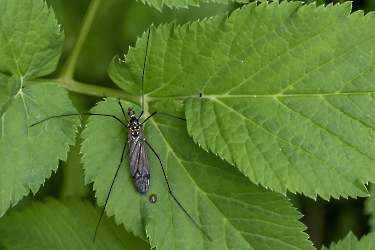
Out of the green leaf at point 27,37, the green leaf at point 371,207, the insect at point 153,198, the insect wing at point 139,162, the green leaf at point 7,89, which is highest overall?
the green leaf at point 27,37

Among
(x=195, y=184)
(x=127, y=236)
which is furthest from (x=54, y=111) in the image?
(x=127, y=236)

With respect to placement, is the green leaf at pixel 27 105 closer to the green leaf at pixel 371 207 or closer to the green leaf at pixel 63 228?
the green leaf at pixel 63 228

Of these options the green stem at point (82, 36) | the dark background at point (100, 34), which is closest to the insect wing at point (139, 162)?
the green stem at point (82, 36)

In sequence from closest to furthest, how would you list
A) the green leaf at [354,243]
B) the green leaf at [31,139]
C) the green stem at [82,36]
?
the green leaf at [31,139] → the green stem at [82,36] → the green leaf at [354,243]

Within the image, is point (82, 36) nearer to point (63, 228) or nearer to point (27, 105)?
point (27, 105)

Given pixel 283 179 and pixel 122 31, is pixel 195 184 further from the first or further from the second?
pixel 122 31

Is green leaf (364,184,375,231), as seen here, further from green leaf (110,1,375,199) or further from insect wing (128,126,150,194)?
insect wing (128,126,150,194)

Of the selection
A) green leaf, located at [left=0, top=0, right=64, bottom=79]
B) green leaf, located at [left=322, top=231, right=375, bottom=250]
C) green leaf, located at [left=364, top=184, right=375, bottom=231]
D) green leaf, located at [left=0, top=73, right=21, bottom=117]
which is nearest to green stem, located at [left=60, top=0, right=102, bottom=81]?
green leaf, located at [left=0, top=0, right=64, bottom=79]

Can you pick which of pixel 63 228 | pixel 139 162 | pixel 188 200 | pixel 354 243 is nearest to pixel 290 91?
pixel 188 200

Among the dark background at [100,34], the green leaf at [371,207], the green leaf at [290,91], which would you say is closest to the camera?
the green leaf at [290,91]
